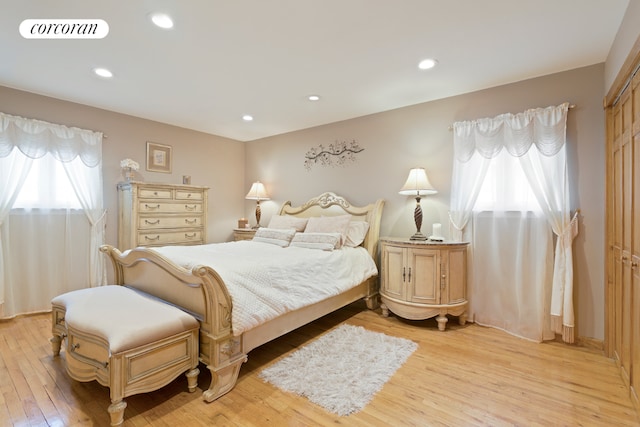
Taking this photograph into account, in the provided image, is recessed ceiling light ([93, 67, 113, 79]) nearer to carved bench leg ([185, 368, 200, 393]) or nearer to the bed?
the bed

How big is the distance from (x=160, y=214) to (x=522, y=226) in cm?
421

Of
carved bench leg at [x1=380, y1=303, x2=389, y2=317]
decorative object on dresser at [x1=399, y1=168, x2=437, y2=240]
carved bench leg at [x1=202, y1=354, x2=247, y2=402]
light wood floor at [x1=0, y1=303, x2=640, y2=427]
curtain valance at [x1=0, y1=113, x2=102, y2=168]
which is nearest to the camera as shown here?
light wood floor at [x1=0, y1=303, x2=640, y2=427]

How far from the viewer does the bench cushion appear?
1.66 meters

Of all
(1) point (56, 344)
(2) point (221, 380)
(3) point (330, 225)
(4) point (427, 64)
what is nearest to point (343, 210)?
(3) point (330, 225)

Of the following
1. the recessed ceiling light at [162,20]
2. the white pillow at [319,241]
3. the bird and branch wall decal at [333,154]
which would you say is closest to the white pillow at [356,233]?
the white pillow at [319,241]

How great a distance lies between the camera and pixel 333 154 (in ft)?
14.2

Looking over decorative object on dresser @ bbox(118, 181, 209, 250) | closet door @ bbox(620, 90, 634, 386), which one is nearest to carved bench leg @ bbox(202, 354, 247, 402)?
decorative object on dresser @ bbox(118, 181, 209, 250)

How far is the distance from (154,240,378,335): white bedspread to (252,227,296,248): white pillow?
19cm

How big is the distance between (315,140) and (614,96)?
324cm

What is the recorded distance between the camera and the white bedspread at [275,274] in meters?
2.10

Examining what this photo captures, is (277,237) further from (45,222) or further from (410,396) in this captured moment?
(45,222)

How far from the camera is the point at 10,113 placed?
3.19m

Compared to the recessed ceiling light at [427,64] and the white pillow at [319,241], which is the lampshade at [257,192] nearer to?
the white pillow at [319,241]

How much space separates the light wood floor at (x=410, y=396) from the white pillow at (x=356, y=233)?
4.68 ft
